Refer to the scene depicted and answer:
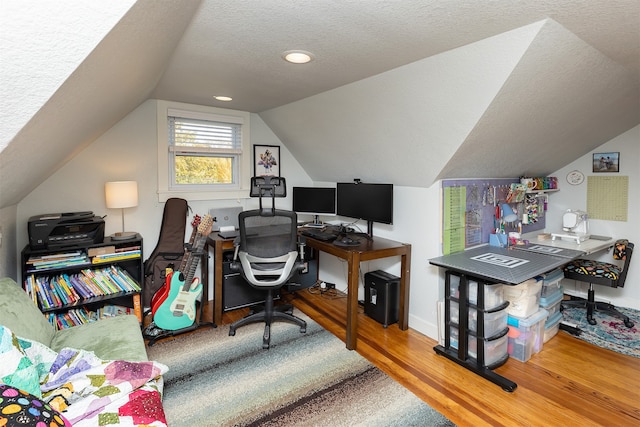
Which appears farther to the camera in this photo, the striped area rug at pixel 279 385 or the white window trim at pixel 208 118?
the white window trim at pixel 208 118

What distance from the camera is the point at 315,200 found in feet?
12.0

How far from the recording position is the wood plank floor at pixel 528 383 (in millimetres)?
1898

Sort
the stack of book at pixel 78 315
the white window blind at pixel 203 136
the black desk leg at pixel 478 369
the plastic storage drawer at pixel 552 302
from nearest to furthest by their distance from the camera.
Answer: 1. the black desk leg at pixel 478 369
2. the stack of book at pixel 78 315
3. the plastic storage drawer at pixel 552 302
4. the white window blind at pixel 203 136

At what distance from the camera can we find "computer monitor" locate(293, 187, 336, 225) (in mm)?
3562

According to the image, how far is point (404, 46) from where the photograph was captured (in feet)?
5.95

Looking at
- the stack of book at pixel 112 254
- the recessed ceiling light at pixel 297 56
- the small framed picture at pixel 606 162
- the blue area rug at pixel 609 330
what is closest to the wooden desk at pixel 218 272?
the stack of book at pixel 112 254

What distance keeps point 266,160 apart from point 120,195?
1573mm

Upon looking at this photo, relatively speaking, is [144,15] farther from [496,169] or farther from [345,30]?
[496,169]

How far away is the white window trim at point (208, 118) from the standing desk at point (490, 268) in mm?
2201

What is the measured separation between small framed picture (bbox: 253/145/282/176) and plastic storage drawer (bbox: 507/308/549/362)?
275cm

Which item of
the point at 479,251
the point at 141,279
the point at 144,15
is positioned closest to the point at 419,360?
the point at 479,251

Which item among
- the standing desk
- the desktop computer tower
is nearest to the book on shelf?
the desktop computer tower

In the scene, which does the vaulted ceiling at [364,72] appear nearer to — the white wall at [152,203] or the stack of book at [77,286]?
the white wall at [152,203]

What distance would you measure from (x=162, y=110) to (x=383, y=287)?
8.71 feet
